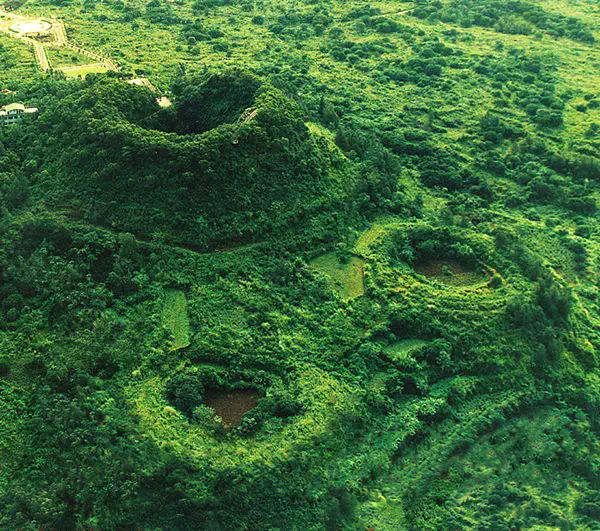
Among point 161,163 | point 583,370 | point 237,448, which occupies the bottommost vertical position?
point 583,370

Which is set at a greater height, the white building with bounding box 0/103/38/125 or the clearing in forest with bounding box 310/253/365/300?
the white building with bounding box 0/103/38/125

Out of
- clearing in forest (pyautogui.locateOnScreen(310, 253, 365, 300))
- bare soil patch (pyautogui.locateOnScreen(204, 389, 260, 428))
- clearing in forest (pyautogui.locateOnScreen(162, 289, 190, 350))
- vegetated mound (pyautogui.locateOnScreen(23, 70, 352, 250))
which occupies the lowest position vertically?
bare soil patch (pyautogui.locateOnScreen(204, 389, 260, 428))

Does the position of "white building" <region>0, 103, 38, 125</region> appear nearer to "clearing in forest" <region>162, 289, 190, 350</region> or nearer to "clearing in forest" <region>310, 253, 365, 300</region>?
"clearing in forest" <region>162, 289, 190, 350</region>

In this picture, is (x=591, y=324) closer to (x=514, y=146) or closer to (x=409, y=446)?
(x=409, y=446)

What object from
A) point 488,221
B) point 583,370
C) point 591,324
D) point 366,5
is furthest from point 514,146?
point 366,5

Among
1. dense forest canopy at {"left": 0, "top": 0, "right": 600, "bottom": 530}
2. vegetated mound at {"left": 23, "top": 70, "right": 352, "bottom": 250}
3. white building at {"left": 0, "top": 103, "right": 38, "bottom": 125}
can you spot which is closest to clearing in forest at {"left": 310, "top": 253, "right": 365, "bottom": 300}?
dense forest canopy at {"left": 0, "top": 0, "right": 600, "bottom": 530}

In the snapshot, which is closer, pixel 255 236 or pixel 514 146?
pixel 255 236
